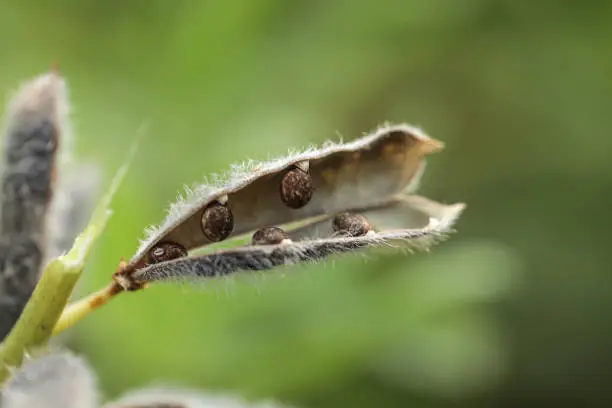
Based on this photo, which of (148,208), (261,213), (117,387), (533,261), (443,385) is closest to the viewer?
(261,213)

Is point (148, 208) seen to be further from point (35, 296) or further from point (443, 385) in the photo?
point (35, 296)

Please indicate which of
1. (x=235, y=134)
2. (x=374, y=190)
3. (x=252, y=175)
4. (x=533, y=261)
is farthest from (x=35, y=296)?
(x=533, y=261)

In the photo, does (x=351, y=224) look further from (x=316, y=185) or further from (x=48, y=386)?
(x=48, y=386)

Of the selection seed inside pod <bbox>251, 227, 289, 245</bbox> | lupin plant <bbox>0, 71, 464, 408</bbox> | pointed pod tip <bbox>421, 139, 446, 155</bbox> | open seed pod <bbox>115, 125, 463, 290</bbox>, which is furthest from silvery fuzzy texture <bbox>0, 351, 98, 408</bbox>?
pointed pod tip <bbox>421, 139, 446, 155</bbox>

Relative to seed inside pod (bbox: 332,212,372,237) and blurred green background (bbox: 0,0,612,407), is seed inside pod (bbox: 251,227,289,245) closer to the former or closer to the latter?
seed inside pod (bbox: 332,212,372,237)

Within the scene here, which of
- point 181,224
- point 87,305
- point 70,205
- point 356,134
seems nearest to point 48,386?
point 87,305
